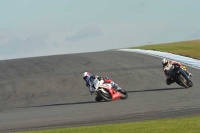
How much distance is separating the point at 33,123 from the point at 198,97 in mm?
6050

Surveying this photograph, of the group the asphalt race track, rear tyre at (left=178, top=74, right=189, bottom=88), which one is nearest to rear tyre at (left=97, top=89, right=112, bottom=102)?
the asphalt race track

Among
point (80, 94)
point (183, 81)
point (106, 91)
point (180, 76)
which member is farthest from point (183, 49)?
point (106, 91)

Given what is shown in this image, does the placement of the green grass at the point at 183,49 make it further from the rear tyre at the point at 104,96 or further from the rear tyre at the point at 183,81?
the rear tyre at the point at 104,96

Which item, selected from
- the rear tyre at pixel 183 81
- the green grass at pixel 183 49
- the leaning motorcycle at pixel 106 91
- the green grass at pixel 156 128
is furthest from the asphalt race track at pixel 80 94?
the green grass at pixel 183 49

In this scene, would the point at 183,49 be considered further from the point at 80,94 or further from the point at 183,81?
the point at 183,81

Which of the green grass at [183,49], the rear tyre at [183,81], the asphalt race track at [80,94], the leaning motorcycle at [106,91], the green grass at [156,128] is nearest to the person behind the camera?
the green grass at [156,128]

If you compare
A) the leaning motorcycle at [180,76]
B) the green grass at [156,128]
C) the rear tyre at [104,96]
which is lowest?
the green grass at [156,128]

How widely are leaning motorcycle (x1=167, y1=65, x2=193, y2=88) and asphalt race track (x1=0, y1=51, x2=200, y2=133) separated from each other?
0.32 m

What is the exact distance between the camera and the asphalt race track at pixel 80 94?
49.5ft

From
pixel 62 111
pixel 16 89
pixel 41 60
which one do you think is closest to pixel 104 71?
pixel 16 89

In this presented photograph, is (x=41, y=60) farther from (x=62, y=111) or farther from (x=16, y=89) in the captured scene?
(x=62, y=111)

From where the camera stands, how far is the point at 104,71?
101 ft

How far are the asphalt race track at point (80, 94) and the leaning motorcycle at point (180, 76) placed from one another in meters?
0.32

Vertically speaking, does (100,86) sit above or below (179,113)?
above
